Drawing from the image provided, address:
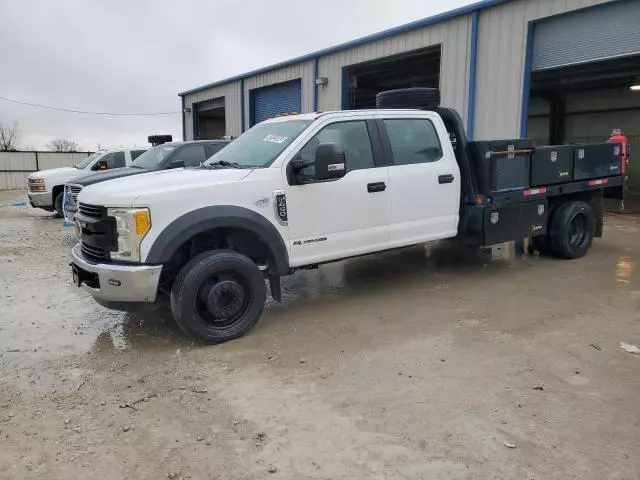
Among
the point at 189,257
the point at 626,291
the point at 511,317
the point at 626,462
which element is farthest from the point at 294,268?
the point at 626,291

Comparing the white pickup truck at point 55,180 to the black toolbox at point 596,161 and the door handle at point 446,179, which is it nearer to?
the door handle at point 446,179

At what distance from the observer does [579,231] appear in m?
8.07

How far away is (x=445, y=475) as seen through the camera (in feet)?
8.95

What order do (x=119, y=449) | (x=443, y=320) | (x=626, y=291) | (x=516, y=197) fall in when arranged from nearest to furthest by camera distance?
(x=119, y=449) → (x=443, y=320) → (x=626, y=291) → (x=516, y=197)

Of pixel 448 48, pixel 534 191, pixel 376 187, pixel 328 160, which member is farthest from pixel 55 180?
pixel 534 191

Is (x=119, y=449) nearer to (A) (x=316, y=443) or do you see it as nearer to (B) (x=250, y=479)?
(B) (x=250, y=479)

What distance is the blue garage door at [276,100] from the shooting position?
54.1 ft

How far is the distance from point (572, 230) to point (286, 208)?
5147mm

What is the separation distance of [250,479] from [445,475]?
3.30 ft

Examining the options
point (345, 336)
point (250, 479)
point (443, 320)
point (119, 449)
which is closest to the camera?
point (250, 479)

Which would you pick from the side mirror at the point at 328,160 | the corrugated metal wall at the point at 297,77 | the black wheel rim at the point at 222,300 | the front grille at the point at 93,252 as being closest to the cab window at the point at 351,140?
the side mirror at the point at 328,160

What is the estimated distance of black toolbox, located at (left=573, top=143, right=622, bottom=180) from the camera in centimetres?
760

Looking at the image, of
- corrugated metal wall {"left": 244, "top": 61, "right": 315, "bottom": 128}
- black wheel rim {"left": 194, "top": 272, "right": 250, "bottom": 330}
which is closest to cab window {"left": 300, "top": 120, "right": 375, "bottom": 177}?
black wheel rim {"left": 194, "top": 272, "right": 250, "bottom": 330}

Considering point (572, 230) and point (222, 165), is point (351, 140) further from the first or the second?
point (572, 230)
